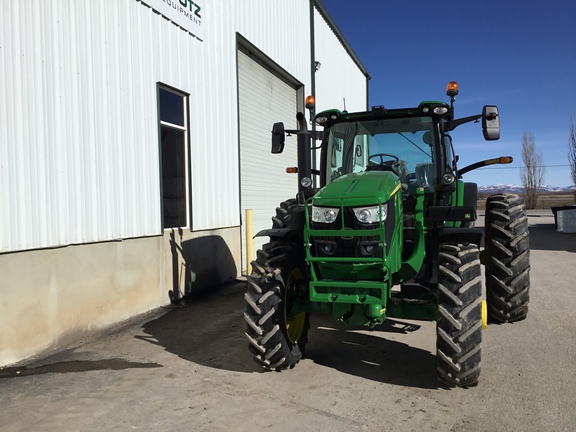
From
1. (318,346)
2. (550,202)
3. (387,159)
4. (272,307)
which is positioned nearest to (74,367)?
(272,307)

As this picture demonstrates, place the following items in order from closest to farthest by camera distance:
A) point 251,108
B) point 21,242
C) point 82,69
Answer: point 21,242 < point 82,69 < point 251,108

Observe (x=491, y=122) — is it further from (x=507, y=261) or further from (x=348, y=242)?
(x=348, y=242)

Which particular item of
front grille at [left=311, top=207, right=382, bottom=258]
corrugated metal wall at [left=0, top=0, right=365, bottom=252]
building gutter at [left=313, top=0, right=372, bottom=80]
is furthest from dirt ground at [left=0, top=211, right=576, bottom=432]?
building gutter at [left=313, top=0, right=372, bottom=80]

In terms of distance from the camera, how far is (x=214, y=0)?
926 cm

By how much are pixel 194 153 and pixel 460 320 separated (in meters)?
5.99

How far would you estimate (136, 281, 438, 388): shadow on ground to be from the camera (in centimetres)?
451

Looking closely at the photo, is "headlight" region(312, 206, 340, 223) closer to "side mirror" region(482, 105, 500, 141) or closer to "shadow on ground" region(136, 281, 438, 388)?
"shadow on ground" region(136, 281, 438, 388)

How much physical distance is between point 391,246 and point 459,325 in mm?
843

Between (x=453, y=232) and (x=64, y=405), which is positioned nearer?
(x=64, y=405)

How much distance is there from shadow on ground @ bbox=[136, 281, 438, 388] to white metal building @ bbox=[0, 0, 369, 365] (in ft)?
2.91

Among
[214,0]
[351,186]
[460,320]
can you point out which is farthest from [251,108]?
[460,320]

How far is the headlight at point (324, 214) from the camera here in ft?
13.4

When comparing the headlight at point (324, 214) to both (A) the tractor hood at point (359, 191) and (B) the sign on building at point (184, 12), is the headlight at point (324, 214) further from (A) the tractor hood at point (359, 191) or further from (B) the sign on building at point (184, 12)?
(B) the sign on building at point (184, 12)

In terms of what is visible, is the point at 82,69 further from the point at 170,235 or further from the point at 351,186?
the point at 351,186
